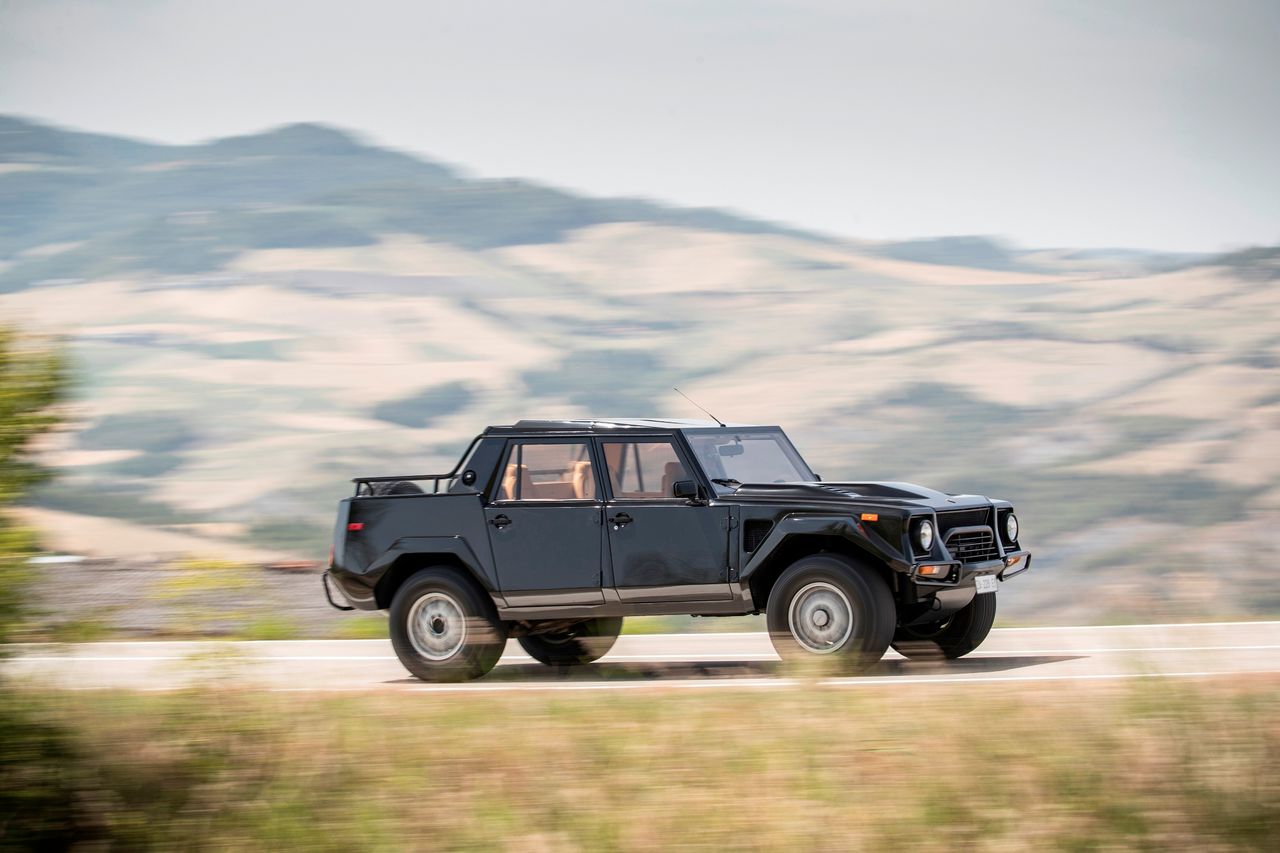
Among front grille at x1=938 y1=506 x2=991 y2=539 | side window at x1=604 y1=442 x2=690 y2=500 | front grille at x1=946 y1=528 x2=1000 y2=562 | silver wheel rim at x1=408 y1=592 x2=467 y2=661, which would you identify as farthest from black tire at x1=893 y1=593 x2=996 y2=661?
silver wheel rim at x1=408 y1=592 x2=467 y2=661

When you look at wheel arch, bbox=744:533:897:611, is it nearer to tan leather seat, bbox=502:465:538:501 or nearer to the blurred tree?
tan leather seat, bbox=502:465:538:501

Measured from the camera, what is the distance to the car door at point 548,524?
10742mm

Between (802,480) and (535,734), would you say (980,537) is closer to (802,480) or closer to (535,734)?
(802,480)

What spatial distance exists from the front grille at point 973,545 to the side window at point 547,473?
2.61 metres

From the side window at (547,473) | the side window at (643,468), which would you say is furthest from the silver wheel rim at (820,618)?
the side window at (547,473)

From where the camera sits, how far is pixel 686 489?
10.5 metres

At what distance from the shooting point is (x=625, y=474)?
10836mm

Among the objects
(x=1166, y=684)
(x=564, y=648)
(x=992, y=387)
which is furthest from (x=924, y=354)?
(x=1166, y=684)

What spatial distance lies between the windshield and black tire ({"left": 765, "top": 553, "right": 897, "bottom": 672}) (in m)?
0.96

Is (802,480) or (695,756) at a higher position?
(802,480)

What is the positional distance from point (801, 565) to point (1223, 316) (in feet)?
178

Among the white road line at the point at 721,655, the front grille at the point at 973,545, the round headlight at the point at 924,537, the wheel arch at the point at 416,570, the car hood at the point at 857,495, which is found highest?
the car hood at the point at 857,495

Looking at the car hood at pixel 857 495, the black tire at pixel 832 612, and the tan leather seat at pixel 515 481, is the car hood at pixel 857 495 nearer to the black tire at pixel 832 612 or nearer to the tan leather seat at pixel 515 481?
the black tire at pixel 832 612

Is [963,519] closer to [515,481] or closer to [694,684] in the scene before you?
[694,684]
